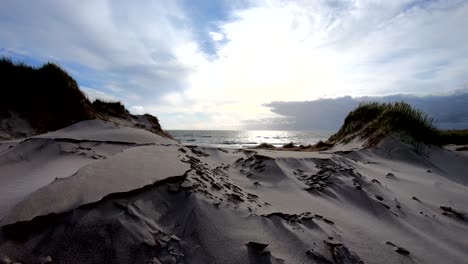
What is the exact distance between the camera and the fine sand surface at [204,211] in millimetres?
1614

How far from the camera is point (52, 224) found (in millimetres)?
1620

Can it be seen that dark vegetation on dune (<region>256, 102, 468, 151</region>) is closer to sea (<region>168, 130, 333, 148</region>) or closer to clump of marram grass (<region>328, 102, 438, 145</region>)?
clump of marram grass (<region>328, 102, 438, 145</region>)

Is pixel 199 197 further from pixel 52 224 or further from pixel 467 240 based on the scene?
pixel 467 240

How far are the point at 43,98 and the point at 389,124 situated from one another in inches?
316

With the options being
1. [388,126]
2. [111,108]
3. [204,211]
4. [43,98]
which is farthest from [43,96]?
[388,126]

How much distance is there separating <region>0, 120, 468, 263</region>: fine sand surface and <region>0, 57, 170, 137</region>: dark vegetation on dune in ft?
12.0

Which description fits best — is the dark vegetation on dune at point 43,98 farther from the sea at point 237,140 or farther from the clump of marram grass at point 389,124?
the clump of marram grass at point 389,124

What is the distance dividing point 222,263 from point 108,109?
24.0ft

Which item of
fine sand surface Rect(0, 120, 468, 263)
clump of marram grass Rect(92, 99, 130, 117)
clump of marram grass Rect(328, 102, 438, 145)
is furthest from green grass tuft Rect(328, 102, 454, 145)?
clump of marram grass Rect(92, 99, 130, 117)

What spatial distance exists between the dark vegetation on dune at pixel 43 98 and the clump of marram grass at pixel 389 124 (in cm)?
622

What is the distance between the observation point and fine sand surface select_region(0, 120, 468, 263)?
5.30ft

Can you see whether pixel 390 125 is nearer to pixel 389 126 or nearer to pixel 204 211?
pixel 389 126

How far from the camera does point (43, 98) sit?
22.9 feet

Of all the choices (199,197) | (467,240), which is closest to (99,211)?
(199,197)
